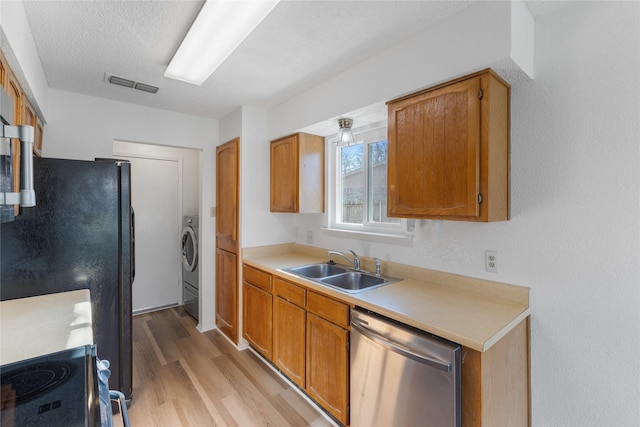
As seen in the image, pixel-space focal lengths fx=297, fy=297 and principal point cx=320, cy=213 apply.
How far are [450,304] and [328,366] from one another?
859mm

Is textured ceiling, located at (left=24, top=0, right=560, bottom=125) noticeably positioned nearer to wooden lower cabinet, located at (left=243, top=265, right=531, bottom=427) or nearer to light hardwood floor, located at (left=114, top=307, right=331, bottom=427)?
wooden lower cabinet, located at (left=243, top=265, right=531, bottom=427)

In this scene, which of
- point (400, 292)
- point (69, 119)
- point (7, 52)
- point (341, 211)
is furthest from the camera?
point (341, 211)

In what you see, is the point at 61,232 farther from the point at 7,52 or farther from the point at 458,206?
Answer: the point at 458,206

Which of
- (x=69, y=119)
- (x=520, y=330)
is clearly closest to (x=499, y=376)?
(x=520, y=330)

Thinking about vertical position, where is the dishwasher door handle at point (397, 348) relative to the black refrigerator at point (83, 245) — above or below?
below

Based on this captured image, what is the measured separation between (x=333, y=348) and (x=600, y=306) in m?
1.36

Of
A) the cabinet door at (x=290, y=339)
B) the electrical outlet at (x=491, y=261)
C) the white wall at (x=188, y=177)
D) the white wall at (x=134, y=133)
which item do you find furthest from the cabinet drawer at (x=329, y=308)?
the white wall at (x=188, y=177)

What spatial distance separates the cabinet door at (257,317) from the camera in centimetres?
248

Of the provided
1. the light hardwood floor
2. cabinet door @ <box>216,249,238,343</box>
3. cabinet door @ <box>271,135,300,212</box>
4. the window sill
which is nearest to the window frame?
the window sill

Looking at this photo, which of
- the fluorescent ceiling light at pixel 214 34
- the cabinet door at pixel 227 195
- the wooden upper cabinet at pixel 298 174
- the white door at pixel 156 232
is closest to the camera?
the fluorescent ceiling light at pixel 214 34

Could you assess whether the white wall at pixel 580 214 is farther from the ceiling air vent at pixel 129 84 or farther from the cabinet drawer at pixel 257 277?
the ceiling air vent at pixel 129 84

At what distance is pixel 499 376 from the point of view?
52.0 inches

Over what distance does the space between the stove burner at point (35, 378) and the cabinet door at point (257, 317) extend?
155cm

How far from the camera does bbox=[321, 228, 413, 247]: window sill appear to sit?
7.10ft
